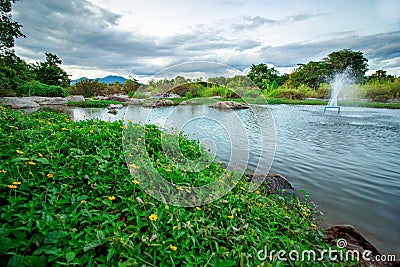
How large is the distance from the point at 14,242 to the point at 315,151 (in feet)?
18.9

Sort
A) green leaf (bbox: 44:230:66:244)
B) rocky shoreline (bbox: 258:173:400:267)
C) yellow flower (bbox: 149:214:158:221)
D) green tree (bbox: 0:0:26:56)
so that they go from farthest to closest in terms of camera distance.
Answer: green tree (bbox: 0:0:26:56), rocky shoreline (bbox: 258:173:400:267), yellow flower (bbox: 149:214:158:221), green leaf (bbox: 44:230:66:244)

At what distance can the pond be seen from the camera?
8.97 feet

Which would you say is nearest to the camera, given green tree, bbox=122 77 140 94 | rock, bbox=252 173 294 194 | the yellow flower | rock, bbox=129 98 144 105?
the yellow flower

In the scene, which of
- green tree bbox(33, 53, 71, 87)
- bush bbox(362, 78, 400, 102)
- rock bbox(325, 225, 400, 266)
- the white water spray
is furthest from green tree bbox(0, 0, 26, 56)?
Result: the white water spray

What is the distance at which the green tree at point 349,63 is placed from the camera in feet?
113

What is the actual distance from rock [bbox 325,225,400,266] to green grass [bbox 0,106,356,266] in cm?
24

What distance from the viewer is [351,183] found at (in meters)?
3.68

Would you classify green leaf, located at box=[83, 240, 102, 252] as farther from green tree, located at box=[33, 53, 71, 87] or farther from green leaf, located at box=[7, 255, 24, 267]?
green tree, located at box=[33, 53, 71, 87]

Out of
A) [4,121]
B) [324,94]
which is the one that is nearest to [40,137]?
[4,121]

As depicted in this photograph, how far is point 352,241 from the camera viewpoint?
6.93 feet

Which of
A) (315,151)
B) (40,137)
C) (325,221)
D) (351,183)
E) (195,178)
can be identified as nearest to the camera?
(195,178)

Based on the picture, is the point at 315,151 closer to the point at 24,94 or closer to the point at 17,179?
the point at 17,179

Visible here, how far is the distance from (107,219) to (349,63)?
1660 inches

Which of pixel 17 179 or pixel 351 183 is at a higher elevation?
pixel 17 179
